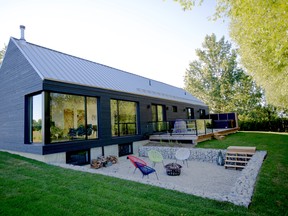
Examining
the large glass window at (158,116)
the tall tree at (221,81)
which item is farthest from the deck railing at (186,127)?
the tall tree at (221,81)

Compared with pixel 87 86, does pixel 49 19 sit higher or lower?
higher

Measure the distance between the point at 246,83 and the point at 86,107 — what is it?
25.0m

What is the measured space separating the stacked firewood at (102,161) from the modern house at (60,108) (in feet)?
1.39

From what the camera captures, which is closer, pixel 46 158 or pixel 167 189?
pixel 167 189

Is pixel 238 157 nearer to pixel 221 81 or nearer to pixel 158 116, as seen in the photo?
pixel 158 116

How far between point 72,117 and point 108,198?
5911mm

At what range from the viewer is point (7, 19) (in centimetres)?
1020

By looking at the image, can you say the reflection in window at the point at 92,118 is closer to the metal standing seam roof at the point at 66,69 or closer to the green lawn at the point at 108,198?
the metal standing seam roof at the point at 66,69

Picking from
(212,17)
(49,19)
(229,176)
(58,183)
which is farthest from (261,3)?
(49,19)

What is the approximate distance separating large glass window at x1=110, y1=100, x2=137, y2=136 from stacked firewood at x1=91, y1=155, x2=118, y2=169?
166 centimetres

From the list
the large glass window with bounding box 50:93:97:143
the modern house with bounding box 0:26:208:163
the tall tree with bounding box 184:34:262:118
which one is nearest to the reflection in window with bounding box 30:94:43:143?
the modern house with bounding box 0:26:208:163

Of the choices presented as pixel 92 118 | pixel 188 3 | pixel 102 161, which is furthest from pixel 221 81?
pixel 188 3

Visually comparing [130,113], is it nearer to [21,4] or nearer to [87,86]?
[87,86]

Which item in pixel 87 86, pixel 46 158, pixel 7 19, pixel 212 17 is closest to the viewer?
pixel 212 17
